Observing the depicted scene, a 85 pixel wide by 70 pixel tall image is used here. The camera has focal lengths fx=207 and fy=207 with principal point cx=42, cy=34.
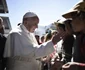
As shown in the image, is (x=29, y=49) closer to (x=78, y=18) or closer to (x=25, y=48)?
(x=25, y=48)

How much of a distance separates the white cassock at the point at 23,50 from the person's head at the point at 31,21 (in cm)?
8

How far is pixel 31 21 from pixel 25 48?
0.52m

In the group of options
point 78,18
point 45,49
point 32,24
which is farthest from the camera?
point 32,24

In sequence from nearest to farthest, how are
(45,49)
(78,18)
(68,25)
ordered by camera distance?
(78,18), (68,25), (45,49)

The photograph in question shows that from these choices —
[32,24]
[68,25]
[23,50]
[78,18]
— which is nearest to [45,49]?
[23,50]

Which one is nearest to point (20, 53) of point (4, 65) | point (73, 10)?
point (4, 65)

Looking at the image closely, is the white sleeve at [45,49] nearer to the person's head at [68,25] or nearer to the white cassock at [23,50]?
the white cassock at [23,50]

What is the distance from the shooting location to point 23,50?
11.5 ft

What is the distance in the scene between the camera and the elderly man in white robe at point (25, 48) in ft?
11.3

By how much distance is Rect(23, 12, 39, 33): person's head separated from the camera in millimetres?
3678

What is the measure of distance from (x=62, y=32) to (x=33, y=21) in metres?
0.96

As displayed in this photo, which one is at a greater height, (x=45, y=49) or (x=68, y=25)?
(x=68, y=25)

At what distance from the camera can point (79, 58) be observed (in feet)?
7.02

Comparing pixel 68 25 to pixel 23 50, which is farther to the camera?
pixel 23 50
